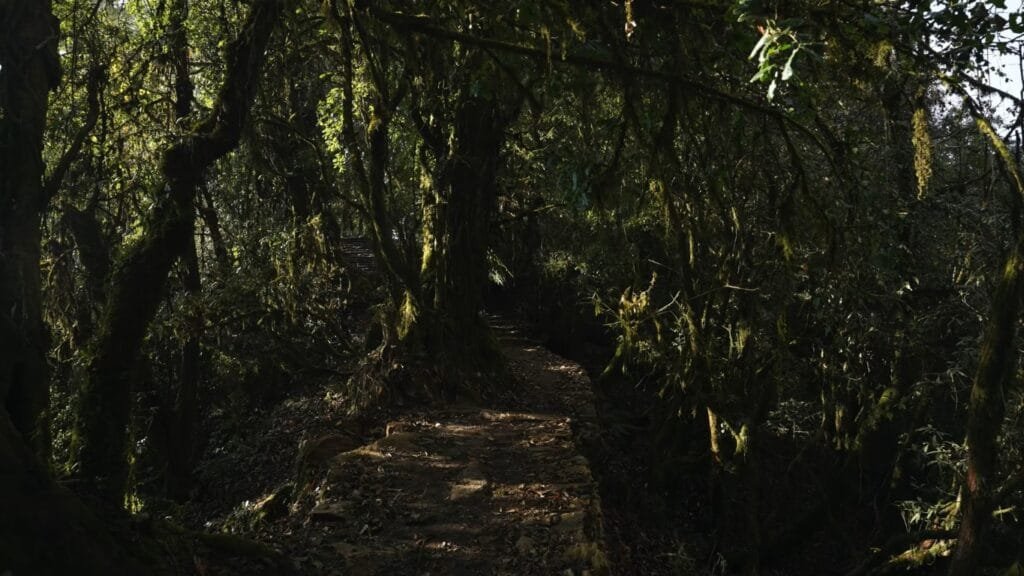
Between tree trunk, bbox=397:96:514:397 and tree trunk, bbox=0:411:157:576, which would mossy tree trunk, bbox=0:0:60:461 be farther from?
tree trunk, bbox=397:96:514:397

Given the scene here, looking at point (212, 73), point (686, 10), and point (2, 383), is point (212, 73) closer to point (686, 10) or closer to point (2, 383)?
point (2, 383)

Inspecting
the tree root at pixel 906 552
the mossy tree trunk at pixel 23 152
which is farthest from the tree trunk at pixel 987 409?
the mossy tree trunk at pixel 23 152

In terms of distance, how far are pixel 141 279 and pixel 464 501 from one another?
138 inches

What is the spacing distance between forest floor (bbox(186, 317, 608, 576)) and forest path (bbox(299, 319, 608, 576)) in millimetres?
15

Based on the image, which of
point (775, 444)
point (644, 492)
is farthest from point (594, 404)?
point (775, 444)

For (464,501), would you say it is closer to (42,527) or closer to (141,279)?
(141,279)

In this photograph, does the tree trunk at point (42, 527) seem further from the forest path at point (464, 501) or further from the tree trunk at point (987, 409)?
the tree trunk at point (987, 409)

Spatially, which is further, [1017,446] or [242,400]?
[242,400]

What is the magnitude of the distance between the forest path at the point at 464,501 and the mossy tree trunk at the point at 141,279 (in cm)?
171

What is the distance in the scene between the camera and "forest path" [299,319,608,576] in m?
6.23

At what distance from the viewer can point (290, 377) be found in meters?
14.2

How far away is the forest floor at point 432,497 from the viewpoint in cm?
620

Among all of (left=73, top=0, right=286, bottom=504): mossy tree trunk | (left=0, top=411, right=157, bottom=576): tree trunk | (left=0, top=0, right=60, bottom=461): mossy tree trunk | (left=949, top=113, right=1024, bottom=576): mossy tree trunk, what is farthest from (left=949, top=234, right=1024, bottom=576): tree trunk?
(left=0, top=0, right=60, bottom=461): mossy tree trunk

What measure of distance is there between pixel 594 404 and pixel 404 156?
5366 mm
